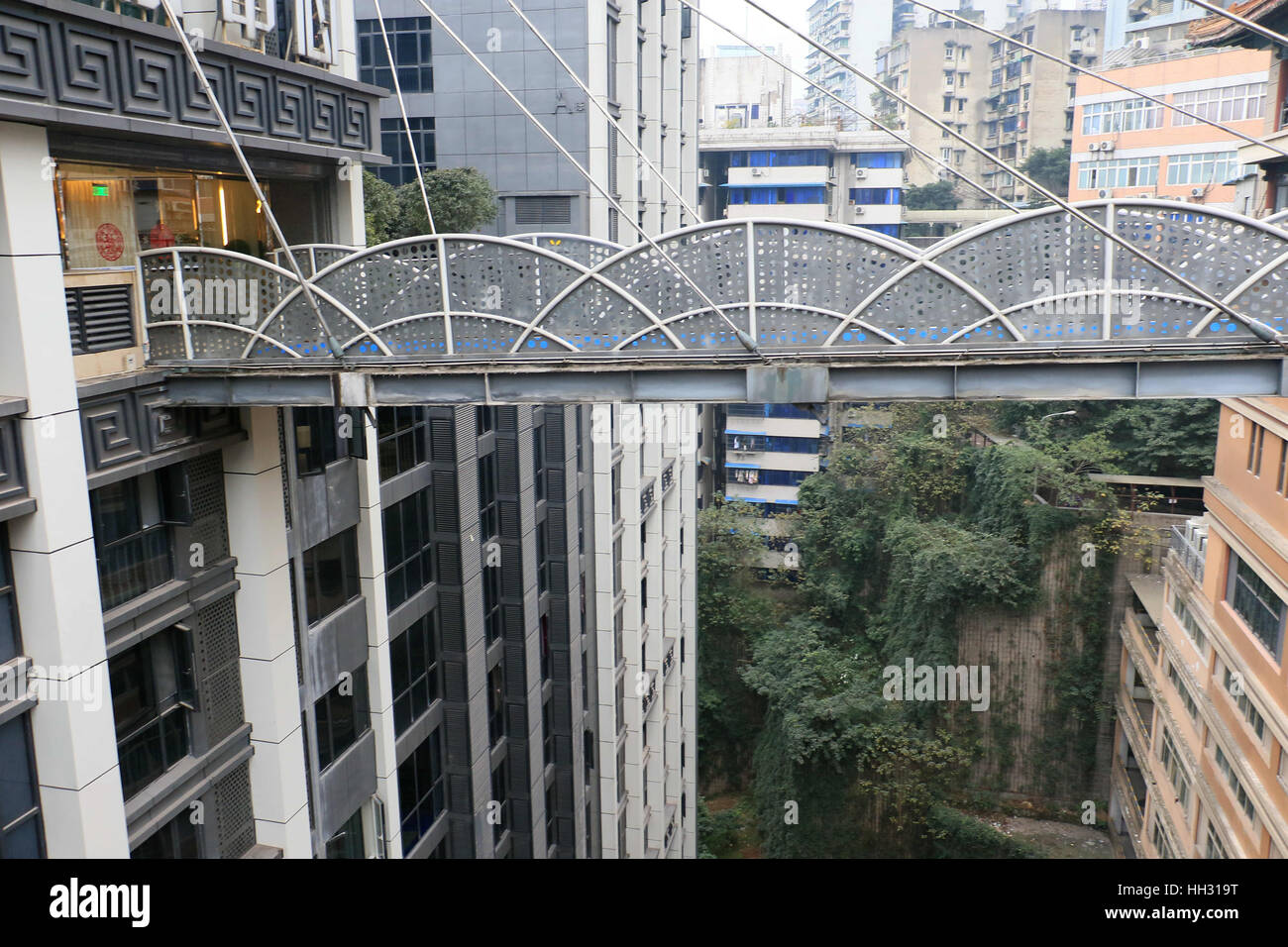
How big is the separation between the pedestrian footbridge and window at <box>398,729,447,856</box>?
8.48m

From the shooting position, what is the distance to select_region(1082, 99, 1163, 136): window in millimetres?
38806

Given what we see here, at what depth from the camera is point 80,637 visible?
7.78 metres

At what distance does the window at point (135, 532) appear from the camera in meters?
8.55

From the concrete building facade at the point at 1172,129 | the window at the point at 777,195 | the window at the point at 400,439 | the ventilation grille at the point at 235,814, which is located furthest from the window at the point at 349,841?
the window at the point at 777,195

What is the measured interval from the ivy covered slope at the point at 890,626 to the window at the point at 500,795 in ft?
40.7

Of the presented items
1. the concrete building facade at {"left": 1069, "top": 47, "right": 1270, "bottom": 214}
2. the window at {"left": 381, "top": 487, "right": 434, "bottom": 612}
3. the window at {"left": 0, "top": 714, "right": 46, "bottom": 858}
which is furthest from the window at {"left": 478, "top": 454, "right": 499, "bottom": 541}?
the concrete building facade at {"left": 1069, "top": 47, "right": 1270, "bottom": 214}

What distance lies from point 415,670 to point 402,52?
45.0ft

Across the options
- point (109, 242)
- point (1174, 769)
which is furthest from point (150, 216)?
point (1174, 769)

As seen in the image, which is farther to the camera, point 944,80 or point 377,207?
point 944,80

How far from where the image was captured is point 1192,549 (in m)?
24.8

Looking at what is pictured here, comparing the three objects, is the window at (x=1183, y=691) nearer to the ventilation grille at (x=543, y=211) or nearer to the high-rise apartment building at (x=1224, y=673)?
the high-rise apartment building at (x=1224, y=673)

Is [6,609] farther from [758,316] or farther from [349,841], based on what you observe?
[349,841]

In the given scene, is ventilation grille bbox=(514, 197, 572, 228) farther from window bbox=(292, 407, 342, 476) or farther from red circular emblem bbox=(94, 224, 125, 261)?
red circular emblem bbox=(94, 224, 125, 261)

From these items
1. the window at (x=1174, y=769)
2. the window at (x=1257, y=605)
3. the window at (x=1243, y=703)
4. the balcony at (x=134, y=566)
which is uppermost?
the balcony at (x=134, y=566)
